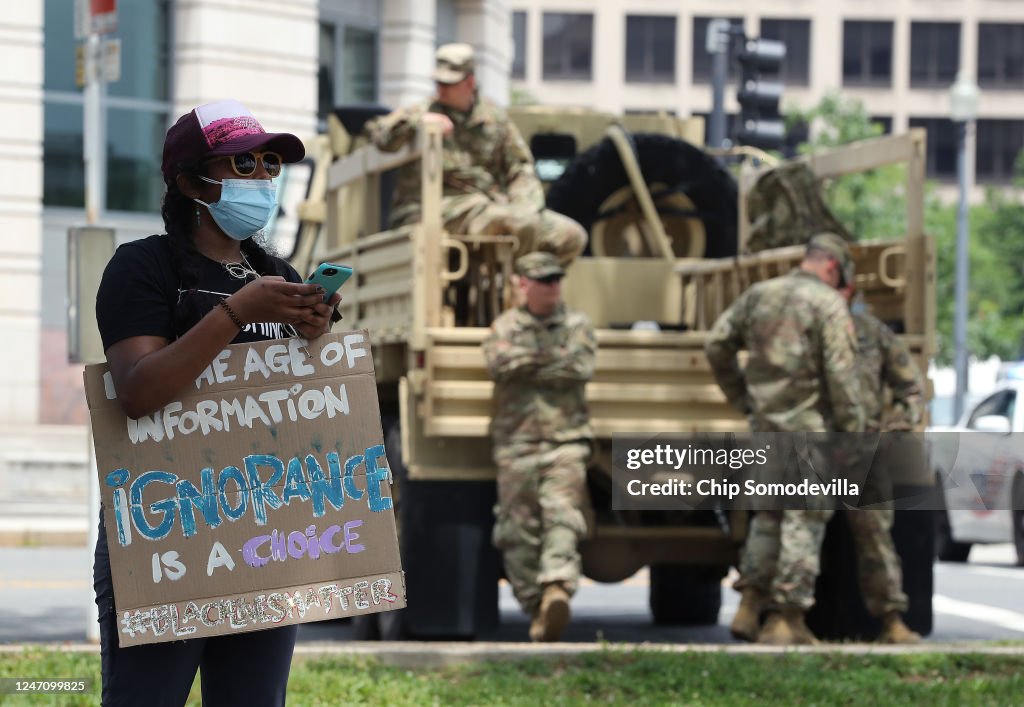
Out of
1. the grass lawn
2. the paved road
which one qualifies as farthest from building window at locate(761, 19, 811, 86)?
the grass lawn

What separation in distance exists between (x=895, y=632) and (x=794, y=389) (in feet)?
4.19

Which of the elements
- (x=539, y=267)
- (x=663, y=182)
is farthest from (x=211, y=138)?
(x=663, y=182)

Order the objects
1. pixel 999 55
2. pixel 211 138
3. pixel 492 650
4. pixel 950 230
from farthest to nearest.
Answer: pixel 999 55
pixel 950 230
pixel 492 650
pixel 211 138

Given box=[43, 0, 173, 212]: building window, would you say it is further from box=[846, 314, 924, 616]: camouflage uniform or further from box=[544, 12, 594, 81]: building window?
box=[544, 12, 594, 81]: building window

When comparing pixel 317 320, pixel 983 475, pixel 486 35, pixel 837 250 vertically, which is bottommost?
pixel 983 475

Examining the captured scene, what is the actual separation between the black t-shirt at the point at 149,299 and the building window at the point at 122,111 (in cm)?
1968

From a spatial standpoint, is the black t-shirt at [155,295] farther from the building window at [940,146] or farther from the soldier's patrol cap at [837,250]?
the building window at [940,146]

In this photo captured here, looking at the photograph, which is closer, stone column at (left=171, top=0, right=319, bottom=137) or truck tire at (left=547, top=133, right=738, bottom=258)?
truck tire at (left=547, top=133, right=738, bottom=258)

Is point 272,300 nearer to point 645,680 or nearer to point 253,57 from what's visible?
point 645,680

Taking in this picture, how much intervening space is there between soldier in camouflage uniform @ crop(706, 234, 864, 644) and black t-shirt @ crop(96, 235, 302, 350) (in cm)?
540

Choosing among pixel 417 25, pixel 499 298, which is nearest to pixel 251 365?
pixel 499 298

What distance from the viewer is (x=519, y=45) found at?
68125 millimetres

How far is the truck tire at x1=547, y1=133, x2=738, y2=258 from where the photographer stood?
35.0ft

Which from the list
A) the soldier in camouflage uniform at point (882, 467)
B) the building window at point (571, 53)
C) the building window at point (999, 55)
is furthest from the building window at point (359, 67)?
the building window at point (999, 55)
